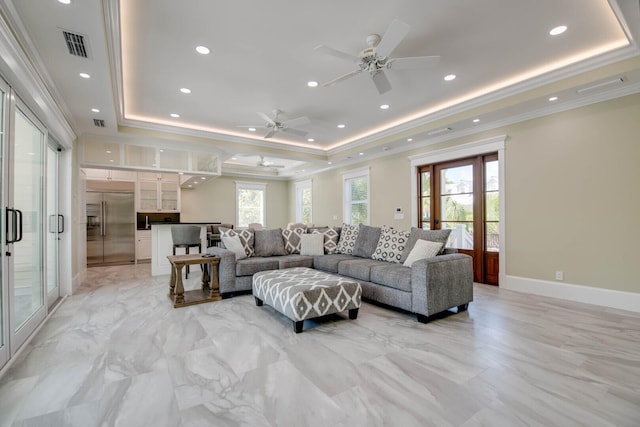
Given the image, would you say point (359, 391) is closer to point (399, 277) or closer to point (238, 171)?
point (399, 277)

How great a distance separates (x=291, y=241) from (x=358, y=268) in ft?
5.14

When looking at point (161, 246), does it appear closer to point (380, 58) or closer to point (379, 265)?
point (379, 265)

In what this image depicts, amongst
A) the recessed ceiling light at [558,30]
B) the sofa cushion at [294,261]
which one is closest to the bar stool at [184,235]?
the sofa cushion at [294,261]

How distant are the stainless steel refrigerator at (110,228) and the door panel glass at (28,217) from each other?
13.5 ft

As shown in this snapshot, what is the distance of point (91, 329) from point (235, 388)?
200 centimetres

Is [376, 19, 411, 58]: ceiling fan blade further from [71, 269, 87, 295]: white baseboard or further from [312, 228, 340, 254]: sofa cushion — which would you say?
[71, 269, 87, 295]: white baseboard

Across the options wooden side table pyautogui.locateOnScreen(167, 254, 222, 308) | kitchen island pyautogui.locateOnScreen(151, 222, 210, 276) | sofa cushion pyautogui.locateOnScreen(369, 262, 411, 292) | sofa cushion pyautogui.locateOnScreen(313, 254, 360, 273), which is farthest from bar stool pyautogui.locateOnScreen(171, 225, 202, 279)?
sofa cushion pyautogui.locateOnScreen(369, 262, 411, 292)

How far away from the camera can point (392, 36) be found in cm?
245

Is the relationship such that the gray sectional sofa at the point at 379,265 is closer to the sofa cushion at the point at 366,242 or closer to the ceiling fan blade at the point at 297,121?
the sofa cushion at the point at 366,242

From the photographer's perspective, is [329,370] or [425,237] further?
[425,237]

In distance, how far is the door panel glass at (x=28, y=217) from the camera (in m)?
2.65

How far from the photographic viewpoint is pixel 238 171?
896 cm

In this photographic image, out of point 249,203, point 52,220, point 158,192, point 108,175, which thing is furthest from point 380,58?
point 249,203

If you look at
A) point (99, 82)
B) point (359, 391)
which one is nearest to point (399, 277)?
point (359, 391)
